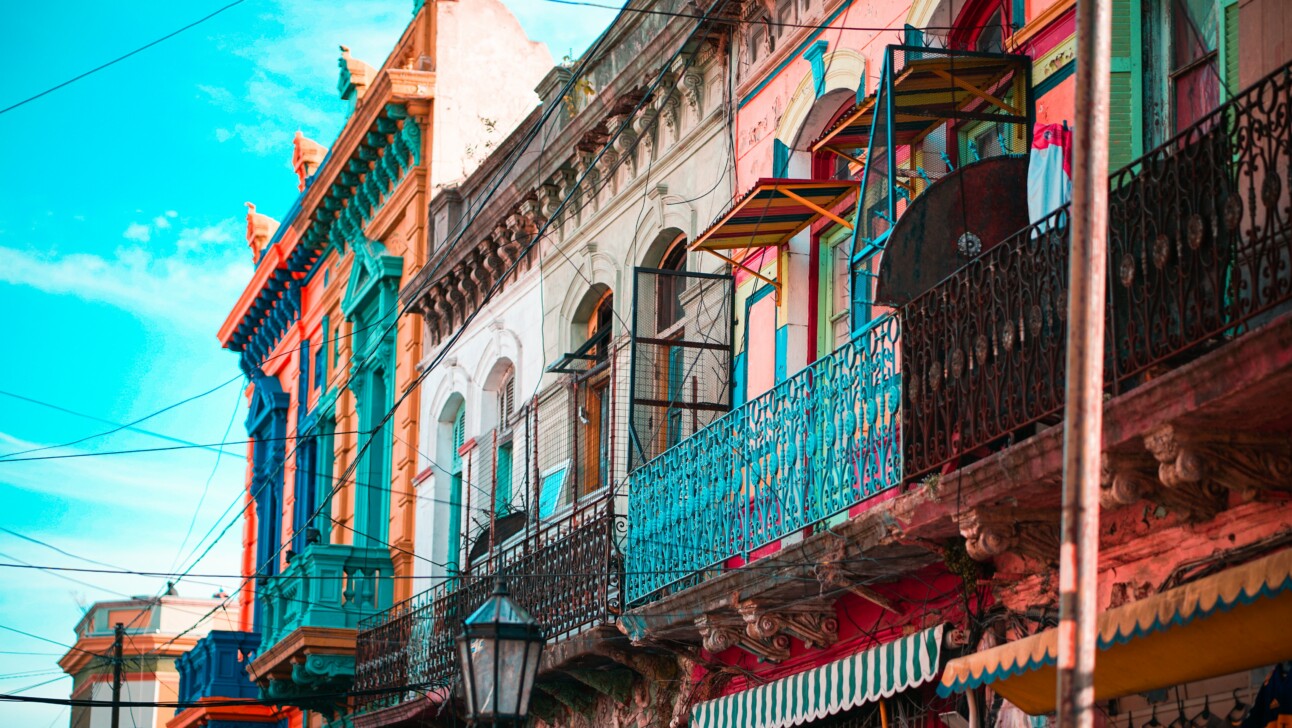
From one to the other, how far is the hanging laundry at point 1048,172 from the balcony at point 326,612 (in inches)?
498

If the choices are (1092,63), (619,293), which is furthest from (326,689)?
(1092,63)

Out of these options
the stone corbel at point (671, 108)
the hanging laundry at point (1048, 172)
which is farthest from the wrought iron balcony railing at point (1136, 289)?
the stone corbel at point (671, 108)

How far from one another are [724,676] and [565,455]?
13.3 feet

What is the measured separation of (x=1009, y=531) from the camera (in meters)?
9.08

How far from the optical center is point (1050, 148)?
9742mm

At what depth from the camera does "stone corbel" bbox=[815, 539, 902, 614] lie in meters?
10.4

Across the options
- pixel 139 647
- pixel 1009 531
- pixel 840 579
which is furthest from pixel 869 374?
pixel 139 647

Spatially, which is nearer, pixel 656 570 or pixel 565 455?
pixel 656 570

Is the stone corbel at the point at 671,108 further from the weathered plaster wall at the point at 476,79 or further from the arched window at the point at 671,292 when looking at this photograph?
the weathered plaster wall at the point at 476,79

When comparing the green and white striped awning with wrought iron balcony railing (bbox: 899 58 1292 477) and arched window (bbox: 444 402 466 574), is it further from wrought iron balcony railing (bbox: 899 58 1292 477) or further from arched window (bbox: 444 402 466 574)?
arched window (bbox: 444 402 466 574)

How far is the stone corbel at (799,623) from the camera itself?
459 inches

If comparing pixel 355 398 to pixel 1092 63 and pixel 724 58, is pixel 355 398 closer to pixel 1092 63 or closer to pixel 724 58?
pixel 724 58

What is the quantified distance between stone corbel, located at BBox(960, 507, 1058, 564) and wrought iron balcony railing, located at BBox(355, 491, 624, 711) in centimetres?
470

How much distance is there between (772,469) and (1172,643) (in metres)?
3.92
